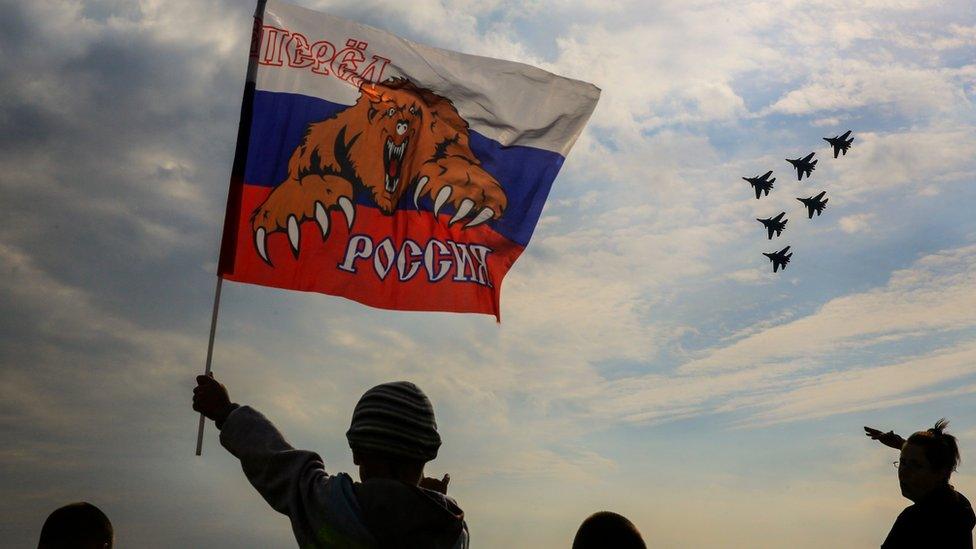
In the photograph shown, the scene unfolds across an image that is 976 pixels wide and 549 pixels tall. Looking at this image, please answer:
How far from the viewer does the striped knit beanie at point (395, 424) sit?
392 cm

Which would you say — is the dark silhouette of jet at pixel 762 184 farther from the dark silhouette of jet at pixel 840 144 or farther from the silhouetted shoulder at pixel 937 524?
the silhouetted shoulder at pixel 937 524

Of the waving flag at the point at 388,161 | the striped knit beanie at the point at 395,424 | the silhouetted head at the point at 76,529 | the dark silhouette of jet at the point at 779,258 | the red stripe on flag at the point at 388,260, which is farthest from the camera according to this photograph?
the dark silhouette of jet at the point at 779,258

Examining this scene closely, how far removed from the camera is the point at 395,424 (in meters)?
3.93

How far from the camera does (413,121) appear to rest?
8.71 metres

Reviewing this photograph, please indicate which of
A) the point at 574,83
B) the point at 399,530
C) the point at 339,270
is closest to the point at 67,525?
the point at 399,530

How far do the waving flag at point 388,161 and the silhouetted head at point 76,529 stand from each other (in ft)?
7.95

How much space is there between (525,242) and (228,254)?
3185mm

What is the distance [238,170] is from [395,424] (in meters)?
3.71

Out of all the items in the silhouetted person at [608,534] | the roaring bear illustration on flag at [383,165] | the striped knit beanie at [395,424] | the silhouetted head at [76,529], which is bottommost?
the silhouetted person at [608,534]

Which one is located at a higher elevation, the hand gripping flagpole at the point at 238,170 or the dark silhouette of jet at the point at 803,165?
the dark silhouette of jet at the point at 803,165

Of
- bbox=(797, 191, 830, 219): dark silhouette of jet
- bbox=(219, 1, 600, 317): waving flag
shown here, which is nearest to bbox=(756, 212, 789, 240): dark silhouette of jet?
bbox=(797, 191, 830, 219): dark silhouette of jet

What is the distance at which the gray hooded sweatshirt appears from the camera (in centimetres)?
370

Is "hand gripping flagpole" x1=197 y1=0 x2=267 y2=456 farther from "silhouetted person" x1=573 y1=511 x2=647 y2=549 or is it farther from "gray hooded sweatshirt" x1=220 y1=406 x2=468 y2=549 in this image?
"silhouetted person" x1=573 y1=511 x2=647 y2=549

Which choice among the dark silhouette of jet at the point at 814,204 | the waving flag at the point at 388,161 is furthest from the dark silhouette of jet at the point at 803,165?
the waving flag at the point at 388,161
